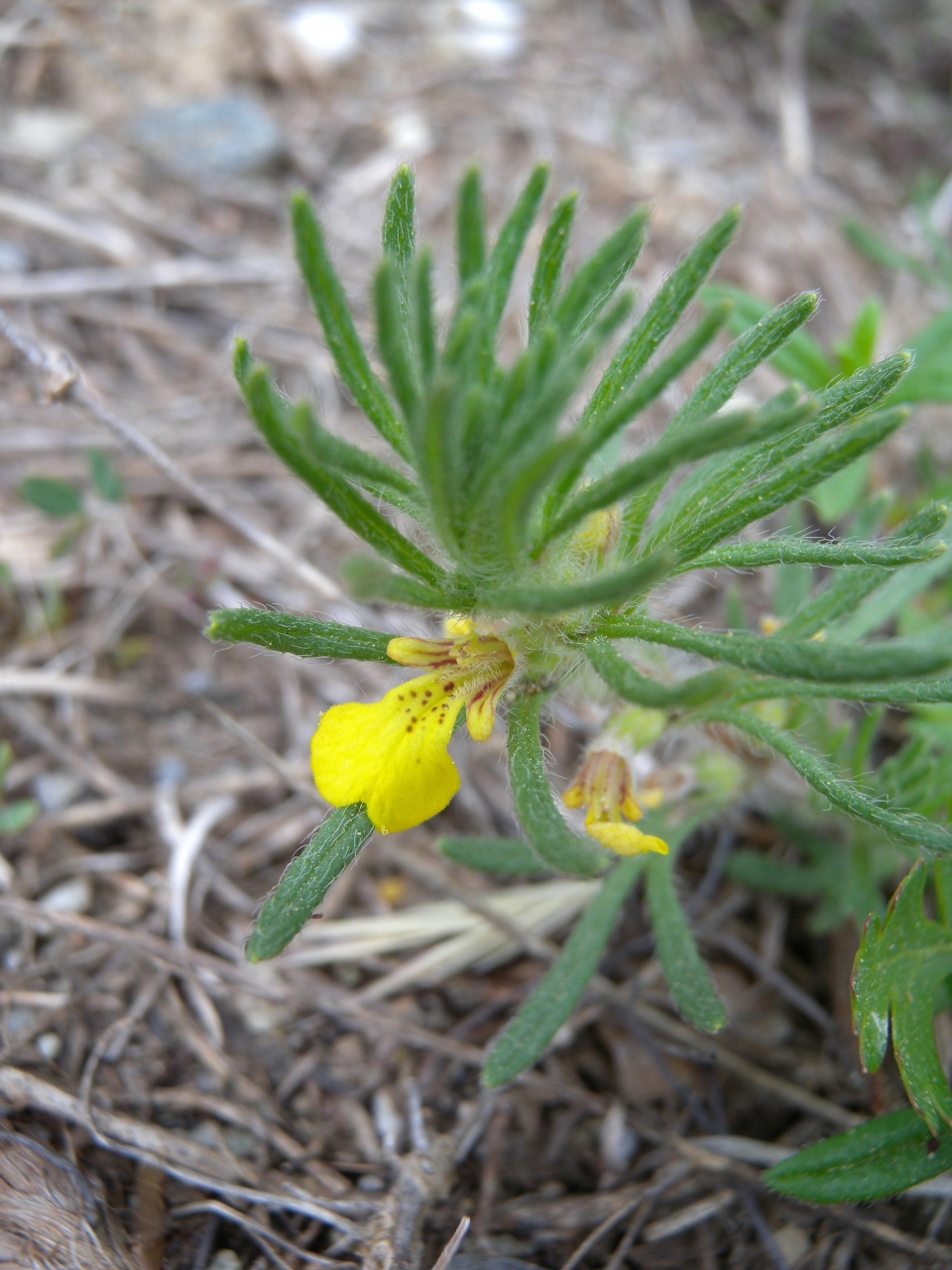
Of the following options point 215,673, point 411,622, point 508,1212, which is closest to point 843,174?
point 411,622

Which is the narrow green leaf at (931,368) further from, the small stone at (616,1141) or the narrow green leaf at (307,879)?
the small stone at (616,1141)

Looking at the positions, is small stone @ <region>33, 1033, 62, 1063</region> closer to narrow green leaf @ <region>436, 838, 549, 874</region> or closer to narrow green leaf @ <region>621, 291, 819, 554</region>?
narrow green leaf @ <region>436, 838, 549, 874</region>

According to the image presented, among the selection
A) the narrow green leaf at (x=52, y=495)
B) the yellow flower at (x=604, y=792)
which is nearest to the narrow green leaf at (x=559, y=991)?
the yellow flower at (x=604, y=792)

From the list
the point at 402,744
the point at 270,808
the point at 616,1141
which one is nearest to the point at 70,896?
the point at 270,808

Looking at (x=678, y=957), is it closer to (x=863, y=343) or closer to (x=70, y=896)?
(x=70, y=896)

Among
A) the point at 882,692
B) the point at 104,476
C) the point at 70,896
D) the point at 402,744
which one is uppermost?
the point at 882,692

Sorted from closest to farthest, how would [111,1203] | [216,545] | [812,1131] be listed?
[111,1203] < [812,1131] < [216,545]

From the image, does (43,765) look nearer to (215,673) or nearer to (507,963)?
(215,673)
